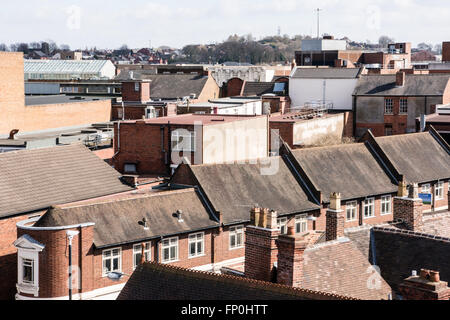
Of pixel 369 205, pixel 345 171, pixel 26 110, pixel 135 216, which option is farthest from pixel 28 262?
pixel 26 110

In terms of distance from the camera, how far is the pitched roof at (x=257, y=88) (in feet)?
303

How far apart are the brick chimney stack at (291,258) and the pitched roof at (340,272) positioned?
2.18 ft

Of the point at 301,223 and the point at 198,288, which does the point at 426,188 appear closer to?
the point at 301,223

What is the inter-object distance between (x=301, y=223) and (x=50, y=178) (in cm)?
1487

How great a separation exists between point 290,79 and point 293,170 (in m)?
42.5

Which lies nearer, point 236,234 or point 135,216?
point 135,216

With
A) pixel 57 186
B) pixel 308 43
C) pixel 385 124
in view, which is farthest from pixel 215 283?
pixel 308 43

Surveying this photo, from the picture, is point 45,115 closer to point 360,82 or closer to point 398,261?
point 360,82

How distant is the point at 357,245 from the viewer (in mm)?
26344

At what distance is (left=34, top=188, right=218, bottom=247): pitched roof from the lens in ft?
114

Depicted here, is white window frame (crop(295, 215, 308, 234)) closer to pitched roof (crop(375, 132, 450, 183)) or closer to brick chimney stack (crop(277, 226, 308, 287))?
pitched roof (crop(375, 132, 450, 183))

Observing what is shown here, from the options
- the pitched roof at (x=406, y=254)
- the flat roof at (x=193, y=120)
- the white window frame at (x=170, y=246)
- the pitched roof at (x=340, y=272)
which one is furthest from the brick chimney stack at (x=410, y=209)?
the flat roof at (x=193, y=120)

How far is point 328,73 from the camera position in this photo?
86.9 metres

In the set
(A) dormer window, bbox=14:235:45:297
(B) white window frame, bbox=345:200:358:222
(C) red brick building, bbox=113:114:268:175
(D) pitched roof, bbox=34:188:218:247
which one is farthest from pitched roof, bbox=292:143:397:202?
(A) dormer window, bbox=14:235:45:297
